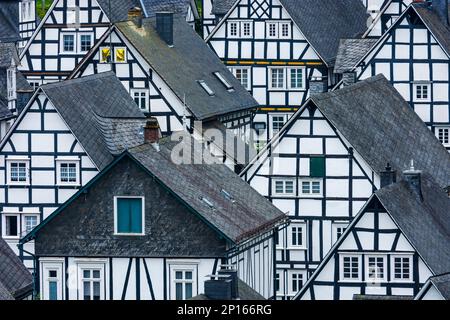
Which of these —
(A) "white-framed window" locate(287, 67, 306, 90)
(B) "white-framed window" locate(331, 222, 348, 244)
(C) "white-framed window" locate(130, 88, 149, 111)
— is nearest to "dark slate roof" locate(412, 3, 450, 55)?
(C) "white-framed window" locate(130, 88, 149, 111)

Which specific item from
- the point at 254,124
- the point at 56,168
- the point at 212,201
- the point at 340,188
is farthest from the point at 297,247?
the point at 254,124

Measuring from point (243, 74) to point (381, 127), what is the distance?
2397 cm

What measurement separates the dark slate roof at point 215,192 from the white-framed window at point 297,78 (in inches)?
1270

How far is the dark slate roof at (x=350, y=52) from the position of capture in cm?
7044

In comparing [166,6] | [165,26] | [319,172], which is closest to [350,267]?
[319,172]

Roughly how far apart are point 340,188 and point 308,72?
91.5 feet

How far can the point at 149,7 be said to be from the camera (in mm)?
86375

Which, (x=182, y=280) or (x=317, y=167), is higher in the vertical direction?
(x=317, y=167)

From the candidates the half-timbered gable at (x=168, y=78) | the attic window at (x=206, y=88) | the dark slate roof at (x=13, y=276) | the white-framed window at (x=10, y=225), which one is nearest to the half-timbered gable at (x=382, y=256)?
the dark slate roof at (x=13, y=276)

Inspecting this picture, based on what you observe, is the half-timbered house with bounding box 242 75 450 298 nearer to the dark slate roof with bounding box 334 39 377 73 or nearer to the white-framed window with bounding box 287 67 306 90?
the dark slate roof with bounding box 334 39 377 73

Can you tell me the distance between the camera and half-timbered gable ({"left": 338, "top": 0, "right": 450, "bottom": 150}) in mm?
63969

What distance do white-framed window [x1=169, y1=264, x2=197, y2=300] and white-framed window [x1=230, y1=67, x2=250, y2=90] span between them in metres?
→ 38.1

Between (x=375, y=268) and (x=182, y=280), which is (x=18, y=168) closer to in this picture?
(x=182, y=280)

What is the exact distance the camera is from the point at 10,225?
5091 centimetres
